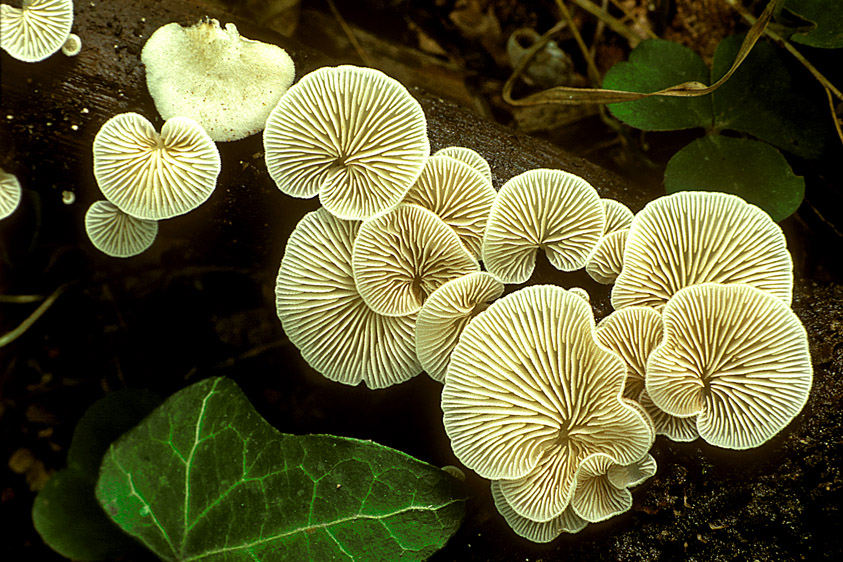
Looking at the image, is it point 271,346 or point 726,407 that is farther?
point 271,346

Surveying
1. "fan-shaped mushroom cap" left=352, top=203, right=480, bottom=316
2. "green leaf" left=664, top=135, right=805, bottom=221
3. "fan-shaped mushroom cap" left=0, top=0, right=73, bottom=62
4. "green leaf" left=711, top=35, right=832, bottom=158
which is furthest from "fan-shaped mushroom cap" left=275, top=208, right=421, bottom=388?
"green leaf" left=711, top=35, right=832, bottom=158

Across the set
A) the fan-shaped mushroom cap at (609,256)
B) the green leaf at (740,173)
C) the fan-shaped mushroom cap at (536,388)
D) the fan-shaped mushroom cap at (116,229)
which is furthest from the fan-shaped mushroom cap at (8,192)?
the green leaf at (740,173)

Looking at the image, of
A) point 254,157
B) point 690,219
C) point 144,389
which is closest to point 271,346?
point 144,389

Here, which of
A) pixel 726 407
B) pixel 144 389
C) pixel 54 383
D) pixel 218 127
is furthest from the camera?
pixel 54 383

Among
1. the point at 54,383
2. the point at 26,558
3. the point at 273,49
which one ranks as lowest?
the point at 26,558

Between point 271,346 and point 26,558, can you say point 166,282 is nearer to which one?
point 271,346

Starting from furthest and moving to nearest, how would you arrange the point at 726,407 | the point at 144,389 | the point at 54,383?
the point at 54,383, the point at 144,389, the point at 726,407

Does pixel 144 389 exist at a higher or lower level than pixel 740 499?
lower

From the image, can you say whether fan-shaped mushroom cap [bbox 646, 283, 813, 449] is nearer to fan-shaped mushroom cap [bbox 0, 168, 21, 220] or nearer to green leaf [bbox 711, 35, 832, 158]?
green leaf [bbox 711, 35, 832, 158]
